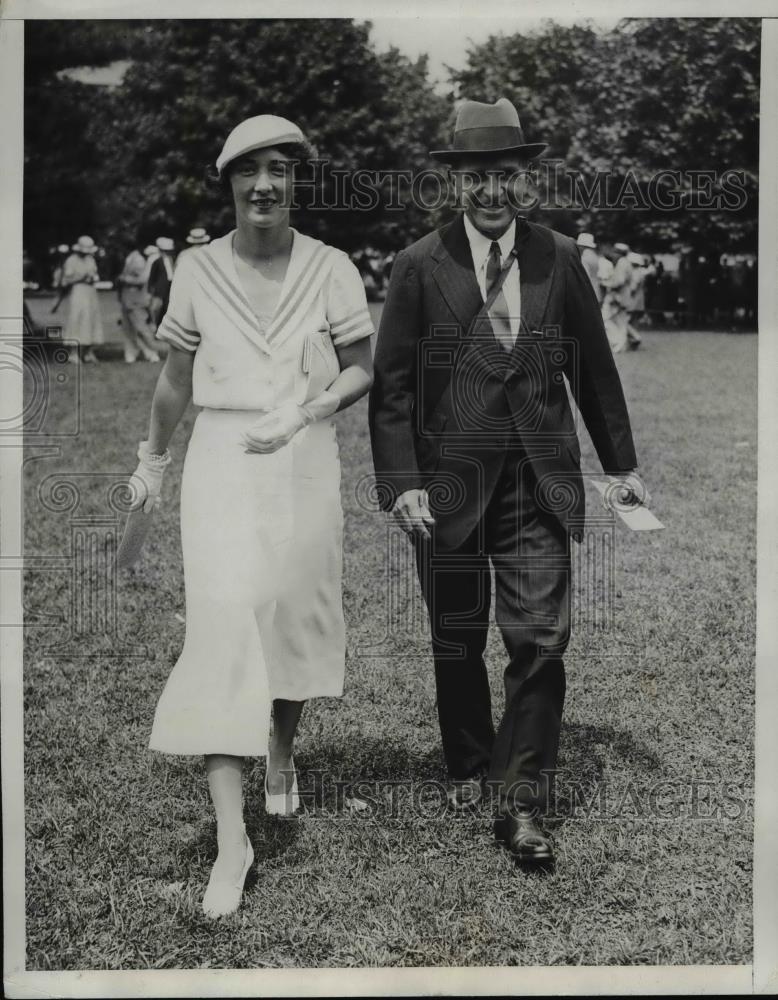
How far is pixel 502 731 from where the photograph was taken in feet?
14.7

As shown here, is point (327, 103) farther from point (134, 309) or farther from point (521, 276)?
point (134, 309)

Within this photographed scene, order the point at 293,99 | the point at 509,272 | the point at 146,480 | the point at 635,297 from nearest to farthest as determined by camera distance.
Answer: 1. the point at 146,480
2. the point at 509,272
3. the point at 293,99
4. the point at 635,297

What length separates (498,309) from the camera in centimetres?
435

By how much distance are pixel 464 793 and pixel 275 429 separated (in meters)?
1.65

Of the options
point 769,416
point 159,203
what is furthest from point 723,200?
point 159,203

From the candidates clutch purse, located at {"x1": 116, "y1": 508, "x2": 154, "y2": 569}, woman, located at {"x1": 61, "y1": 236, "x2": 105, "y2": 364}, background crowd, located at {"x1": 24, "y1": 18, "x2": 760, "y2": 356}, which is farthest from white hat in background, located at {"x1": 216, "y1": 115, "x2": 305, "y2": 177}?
woman, located at {"x1": 61, "y1": 236, "x2": 105, "y2": 364}

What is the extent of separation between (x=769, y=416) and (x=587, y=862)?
168 cm

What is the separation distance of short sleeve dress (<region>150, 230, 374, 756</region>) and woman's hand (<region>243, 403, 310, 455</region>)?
0.10 meters

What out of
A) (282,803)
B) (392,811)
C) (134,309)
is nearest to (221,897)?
(282,803)

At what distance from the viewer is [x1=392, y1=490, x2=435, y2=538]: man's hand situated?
14.3 ft

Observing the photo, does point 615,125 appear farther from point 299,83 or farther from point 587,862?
point 587,862

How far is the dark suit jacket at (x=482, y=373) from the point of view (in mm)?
4332

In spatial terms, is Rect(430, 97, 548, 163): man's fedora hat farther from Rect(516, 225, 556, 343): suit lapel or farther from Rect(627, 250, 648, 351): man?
Rect(627, 250, 648, 351): man

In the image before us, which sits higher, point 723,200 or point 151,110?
point 151,110
